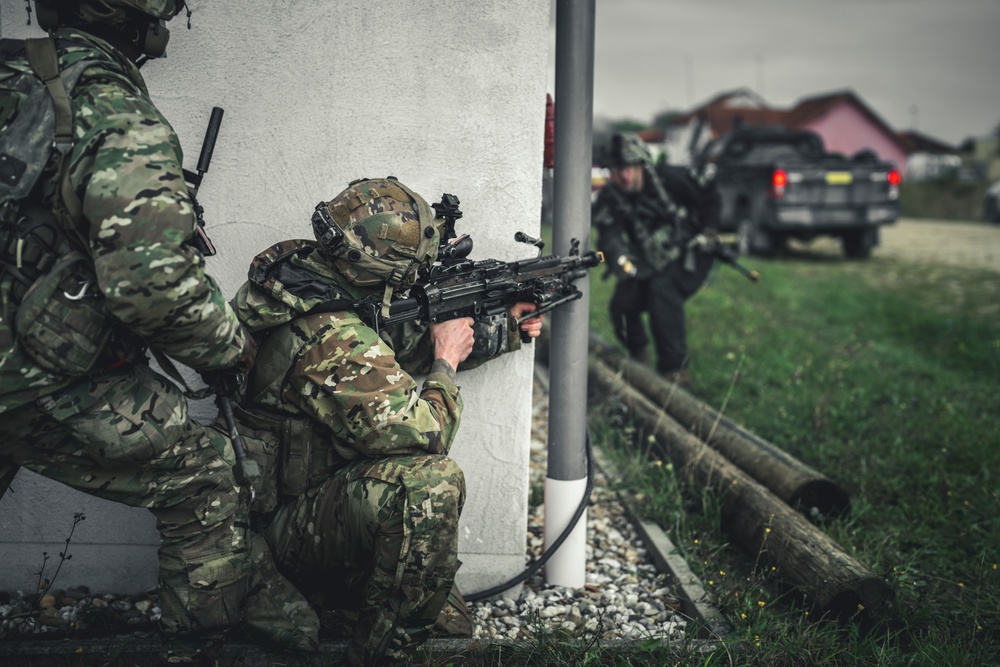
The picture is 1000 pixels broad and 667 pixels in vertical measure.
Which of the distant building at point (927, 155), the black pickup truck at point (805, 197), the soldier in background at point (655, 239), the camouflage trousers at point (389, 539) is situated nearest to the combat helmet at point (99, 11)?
the camouflage trousers at point (389, 539)

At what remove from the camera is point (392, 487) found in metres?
2.45

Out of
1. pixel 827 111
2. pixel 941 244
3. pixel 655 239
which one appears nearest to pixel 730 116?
pixel 827 111

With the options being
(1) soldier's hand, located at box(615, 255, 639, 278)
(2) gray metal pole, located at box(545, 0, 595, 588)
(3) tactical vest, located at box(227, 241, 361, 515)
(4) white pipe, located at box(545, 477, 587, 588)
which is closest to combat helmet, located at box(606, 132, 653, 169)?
(1) soldier's hand, located at box(615, 255, 639, 278)

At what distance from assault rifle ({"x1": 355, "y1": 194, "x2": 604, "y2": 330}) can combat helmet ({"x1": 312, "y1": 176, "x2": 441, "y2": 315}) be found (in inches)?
4.2

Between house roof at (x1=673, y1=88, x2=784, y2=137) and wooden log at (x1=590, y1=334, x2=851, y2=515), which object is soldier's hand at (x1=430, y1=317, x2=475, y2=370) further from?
house roof at (x1=673, y1=88, x2=784, y2=137)

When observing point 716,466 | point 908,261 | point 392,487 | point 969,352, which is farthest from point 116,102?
point 908,261

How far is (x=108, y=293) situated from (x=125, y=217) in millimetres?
192

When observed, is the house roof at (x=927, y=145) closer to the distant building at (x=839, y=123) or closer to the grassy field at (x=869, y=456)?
the distant building at (x=839, y=123)

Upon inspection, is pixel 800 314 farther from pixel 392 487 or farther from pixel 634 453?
pixel 392 487

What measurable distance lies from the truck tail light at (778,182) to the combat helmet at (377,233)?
425 inches

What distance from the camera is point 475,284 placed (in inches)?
111

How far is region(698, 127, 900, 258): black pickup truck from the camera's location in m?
12.2

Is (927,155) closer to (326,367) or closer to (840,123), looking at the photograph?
(840,123)

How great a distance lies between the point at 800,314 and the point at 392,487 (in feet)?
23.7
